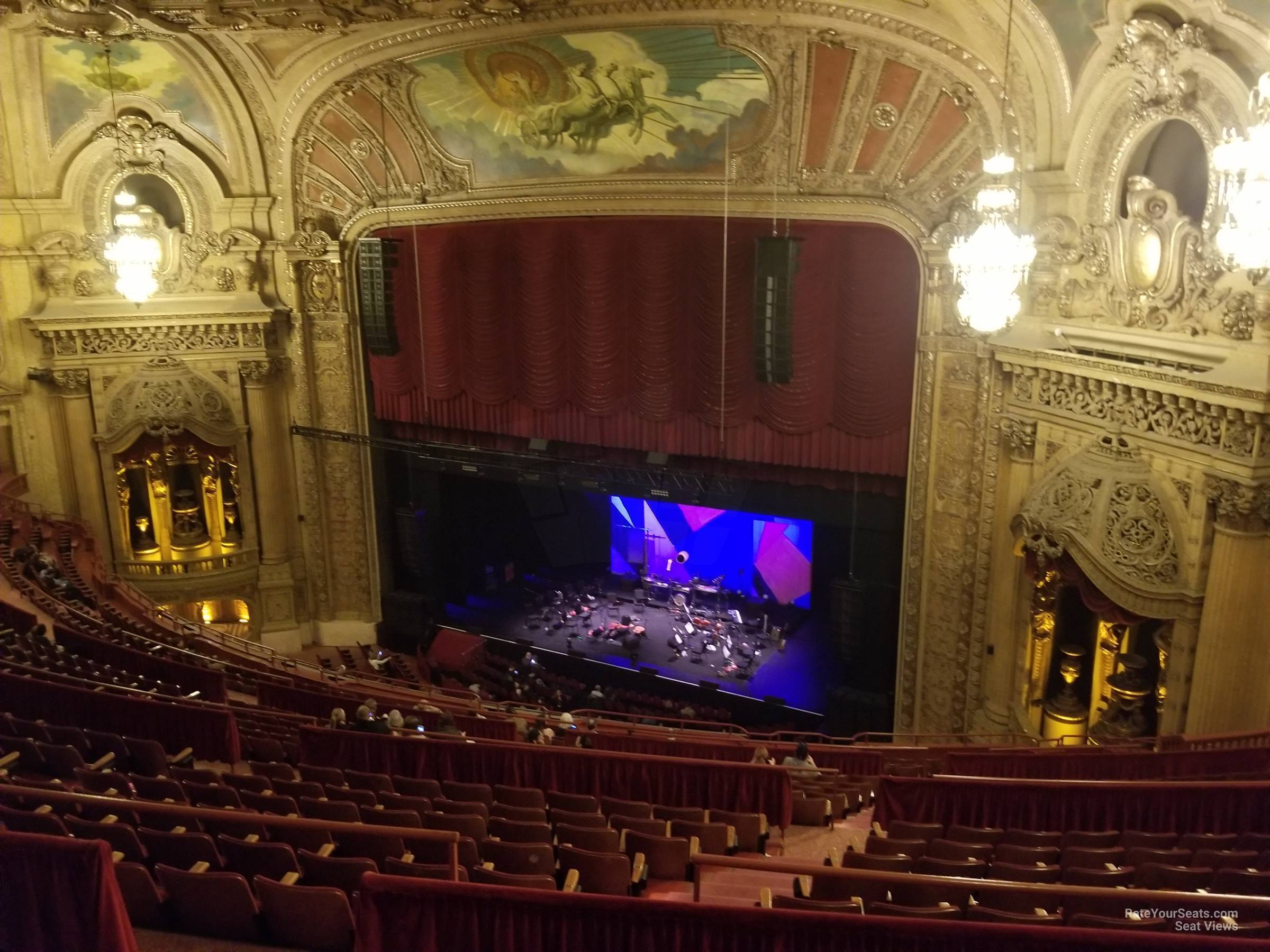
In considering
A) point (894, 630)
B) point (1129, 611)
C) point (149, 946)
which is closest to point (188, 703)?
point (149, 946)

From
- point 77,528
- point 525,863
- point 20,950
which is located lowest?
point 77,528

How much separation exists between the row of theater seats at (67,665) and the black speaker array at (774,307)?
782cm

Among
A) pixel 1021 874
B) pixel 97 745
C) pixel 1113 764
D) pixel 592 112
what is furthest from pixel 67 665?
pixel 592 112

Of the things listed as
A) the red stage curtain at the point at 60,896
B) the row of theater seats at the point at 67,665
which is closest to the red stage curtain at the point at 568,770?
the row of theater seats at the point at 67,665

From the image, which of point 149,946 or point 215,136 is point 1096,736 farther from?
point 215,136

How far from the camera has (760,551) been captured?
16.5 meters

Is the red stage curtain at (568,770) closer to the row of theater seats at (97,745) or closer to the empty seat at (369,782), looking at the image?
the empty seat at (369,782)

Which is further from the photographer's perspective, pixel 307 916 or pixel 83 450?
pixel 83 450

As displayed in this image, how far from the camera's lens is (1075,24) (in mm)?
8852

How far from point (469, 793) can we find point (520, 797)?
0.34 meters

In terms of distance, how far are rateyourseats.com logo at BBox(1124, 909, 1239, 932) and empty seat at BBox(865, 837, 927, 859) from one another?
1.31 meters

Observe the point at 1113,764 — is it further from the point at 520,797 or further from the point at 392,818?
the point at 392,818

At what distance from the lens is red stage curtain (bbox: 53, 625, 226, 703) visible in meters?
8.79

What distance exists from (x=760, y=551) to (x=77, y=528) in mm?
11369
